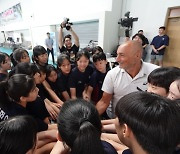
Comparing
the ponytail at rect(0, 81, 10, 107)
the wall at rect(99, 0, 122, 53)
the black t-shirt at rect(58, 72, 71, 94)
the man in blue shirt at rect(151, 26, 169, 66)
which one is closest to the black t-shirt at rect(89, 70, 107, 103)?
the black t-shirt at rect(58, 72, 71, 94)

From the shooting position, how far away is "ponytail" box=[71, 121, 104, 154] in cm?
53

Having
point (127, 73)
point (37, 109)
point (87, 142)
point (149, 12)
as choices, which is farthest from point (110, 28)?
point (87, 142)

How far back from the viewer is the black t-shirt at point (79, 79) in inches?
67.1

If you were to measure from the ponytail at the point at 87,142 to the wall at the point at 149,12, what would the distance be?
408 centimetres

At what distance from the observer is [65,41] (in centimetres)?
280

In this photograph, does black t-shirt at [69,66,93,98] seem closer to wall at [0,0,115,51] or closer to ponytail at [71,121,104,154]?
ponytail at [71,121,104,154]

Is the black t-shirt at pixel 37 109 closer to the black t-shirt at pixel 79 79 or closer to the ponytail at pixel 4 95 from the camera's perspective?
the ponytail at pixel 4 95

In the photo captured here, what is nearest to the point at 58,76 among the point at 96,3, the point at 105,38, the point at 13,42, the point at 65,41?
the point at 65,41

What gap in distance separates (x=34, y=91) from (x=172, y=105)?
0.88 meters

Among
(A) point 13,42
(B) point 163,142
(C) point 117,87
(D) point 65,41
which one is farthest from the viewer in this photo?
(A) point 13,42

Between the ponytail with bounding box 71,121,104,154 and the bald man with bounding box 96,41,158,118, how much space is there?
0.81 m

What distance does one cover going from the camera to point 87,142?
537mm

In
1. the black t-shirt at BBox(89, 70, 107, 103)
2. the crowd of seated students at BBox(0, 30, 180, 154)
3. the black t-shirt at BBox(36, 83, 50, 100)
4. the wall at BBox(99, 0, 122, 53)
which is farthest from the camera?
the wall at BBox(99, 0, 122, 53)

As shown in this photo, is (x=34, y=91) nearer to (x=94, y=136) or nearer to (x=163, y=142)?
(x=94, y=136)
